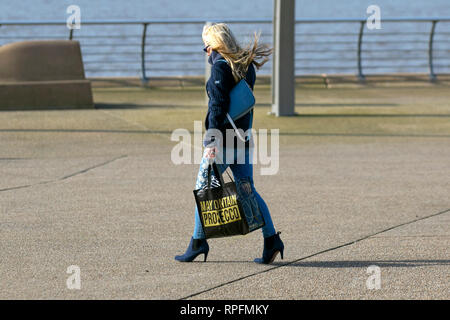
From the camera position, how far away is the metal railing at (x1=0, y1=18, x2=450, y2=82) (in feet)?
62.5

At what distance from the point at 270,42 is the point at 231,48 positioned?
48.8 ft

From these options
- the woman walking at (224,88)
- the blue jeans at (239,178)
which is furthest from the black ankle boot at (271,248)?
the woman walking at (224,88)

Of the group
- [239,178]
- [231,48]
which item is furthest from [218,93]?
[239,178]

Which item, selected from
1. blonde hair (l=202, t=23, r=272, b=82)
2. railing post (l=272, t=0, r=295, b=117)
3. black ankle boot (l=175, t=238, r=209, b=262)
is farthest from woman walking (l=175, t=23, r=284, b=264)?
railing post (l=272, t=0, r=295, b=117)

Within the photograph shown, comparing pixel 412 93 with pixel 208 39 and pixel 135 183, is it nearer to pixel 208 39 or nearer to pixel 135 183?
pixel 135 183

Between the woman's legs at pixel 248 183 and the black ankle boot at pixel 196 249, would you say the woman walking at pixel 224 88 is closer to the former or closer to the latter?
the woman's legs at pixel 248 183

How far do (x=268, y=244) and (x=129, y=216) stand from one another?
182 centimetres

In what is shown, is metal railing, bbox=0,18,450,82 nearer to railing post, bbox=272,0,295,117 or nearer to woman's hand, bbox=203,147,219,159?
woman's hand, bbox=203,147,219,159

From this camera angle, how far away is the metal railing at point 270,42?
19.0 m

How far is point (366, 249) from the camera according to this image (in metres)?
6.21

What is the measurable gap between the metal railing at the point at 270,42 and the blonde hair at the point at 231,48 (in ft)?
1.24

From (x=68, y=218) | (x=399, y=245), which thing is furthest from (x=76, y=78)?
(x=399, y=245)

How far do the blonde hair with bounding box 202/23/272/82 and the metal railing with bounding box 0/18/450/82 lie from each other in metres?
0.38
